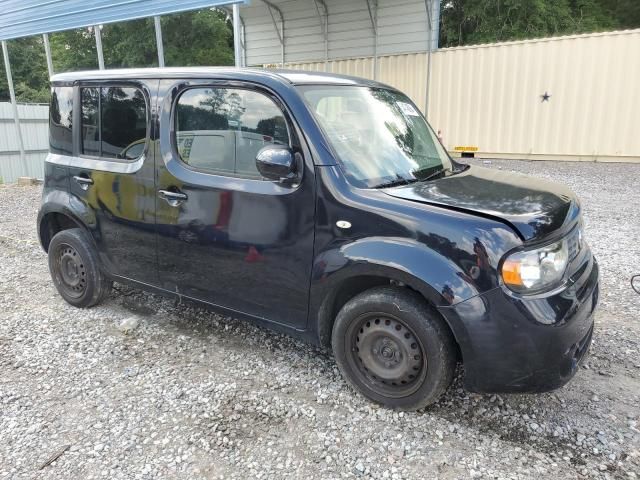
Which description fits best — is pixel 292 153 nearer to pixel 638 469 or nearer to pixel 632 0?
pixel 638 469

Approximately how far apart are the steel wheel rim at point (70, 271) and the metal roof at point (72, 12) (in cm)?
418

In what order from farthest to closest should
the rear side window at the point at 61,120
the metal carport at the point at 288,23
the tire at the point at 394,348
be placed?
the metal carport at the point at 288,23, the rear side window at the point at 61,120, the tire at the point at 394,348

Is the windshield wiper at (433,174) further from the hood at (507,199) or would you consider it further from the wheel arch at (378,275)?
the wheel arch at (378,275)

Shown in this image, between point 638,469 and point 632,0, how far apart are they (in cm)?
2324

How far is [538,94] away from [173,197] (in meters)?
10.0

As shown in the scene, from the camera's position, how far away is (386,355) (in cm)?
275

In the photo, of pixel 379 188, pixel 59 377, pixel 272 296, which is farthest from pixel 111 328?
pixel 379 188

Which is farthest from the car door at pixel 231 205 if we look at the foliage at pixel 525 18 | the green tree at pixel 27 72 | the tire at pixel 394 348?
the green tree at pixel 27 72

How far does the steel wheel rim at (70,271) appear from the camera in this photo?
4.14 metres

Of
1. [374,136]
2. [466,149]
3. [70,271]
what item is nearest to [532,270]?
[374,136]

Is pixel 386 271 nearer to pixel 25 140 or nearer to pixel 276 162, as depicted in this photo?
pixel 276 162

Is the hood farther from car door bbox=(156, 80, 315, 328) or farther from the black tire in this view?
the black tire

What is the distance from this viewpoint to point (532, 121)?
36.2 feet

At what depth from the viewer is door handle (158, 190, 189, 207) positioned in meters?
3.28
